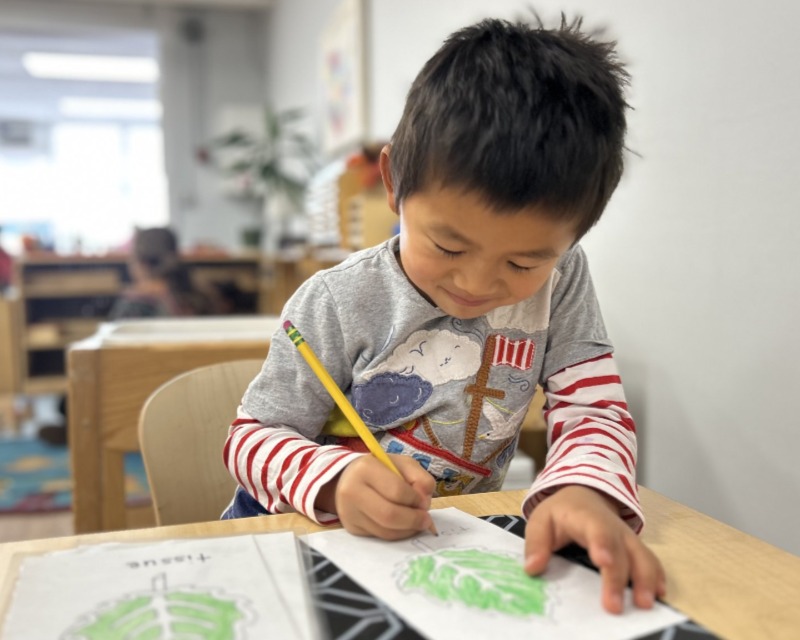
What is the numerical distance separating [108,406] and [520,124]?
1.04 meters

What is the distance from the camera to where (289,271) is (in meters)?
3.76

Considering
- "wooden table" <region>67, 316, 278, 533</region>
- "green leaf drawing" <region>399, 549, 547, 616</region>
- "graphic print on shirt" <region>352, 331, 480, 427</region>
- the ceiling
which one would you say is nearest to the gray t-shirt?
"graphic print on shirt" <region>352, 331, 480, 427</region>

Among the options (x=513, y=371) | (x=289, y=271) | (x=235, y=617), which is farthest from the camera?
(x=289, y=271)

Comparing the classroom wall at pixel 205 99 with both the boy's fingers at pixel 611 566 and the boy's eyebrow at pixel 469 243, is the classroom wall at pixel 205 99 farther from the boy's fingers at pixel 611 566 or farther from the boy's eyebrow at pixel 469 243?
the boy's fingers at pixel 611 566

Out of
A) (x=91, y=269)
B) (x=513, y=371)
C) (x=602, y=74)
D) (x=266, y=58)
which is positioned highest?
(x=266, y=58)

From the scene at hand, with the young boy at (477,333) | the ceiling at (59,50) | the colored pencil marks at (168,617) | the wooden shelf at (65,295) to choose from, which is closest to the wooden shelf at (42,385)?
the wooden shelf at (65,295)

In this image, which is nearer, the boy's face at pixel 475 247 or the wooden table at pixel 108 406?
the boy's face at pixel 475 247

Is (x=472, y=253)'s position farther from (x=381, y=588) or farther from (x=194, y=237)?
(x=194, y=237)

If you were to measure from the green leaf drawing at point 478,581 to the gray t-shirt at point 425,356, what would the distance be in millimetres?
205

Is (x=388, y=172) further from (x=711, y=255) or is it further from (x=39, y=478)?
(x=39, y=478)

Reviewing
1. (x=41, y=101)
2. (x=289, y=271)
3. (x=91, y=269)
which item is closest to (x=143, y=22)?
(x=91, y=269)

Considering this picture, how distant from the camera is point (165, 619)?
38 centimetres

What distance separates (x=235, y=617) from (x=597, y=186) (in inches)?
14.9

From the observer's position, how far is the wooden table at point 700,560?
0.41 meters
